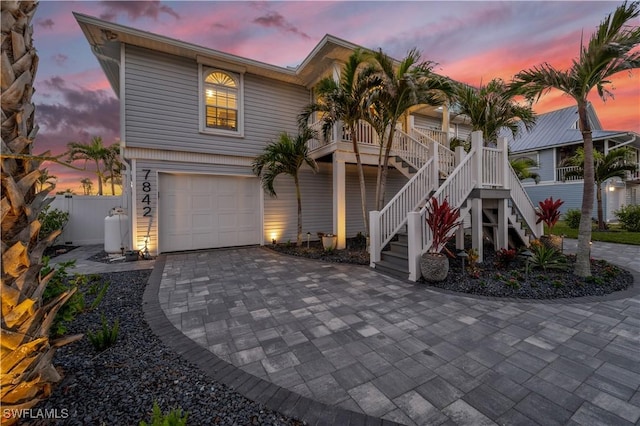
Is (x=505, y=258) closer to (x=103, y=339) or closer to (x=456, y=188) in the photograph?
(x=456, y=188)

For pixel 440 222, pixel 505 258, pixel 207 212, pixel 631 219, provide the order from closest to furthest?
pixel 440 222, pixel 505 258, pixel 207 212, pixel 631 219

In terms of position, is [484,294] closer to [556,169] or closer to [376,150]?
[376,150]

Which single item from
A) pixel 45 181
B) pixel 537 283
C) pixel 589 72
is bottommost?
pixel 537 283

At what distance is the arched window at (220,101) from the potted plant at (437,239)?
646 cm

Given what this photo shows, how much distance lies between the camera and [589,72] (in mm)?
4223

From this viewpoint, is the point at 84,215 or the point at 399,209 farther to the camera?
the point at 84,215

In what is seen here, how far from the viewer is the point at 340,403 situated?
190 centimetres

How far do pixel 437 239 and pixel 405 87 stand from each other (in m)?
3.34

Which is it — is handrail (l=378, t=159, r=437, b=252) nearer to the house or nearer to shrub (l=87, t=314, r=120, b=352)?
the house

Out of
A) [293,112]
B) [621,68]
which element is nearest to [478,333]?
[621,68]

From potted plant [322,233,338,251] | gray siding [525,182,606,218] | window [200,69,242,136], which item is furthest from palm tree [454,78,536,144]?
gray siding [525,182,606,218]

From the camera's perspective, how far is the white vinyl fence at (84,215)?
836 centimetres

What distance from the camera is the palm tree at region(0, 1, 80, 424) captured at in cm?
135

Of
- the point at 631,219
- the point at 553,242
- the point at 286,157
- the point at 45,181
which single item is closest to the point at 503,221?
the point at 553,242
